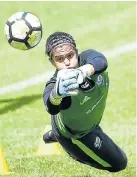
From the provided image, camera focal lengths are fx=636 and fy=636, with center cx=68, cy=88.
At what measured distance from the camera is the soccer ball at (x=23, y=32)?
392 inches

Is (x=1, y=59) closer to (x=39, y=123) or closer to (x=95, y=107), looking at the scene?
(x=39, y=123)

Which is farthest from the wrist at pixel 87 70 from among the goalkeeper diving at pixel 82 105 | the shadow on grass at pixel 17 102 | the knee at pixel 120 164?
the shadow on grass at pixel 17 102

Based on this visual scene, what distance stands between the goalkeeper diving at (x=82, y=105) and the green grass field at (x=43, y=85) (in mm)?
1600

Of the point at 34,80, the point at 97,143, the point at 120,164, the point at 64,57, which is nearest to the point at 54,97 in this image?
the point at 64,57

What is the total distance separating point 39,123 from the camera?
50.1 feet

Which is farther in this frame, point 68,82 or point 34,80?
point 34,80

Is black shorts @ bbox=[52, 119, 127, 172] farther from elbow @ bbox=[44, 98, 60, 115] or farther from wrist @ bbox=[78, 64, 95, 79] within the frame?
wrist @ bbox=[78, 64, 95, 79]

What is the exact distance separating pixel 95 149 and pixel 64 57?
5.12 ft

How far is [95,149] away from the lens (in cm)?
795

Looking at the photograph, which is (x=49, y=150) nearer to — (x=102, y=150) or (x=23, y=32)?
(x=23, y=32)

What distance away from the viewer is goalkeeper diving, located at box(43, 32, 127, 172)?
22.4ft

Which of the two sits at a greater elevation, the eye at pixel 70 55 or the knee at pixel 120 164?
the eye at pixel 70 55

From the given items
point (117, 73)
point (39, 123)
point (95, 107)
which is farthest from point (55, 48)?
point (117, 73)

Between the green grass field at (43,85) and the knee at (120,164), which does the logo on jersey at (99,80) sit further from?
the green grass field at (43,85)
